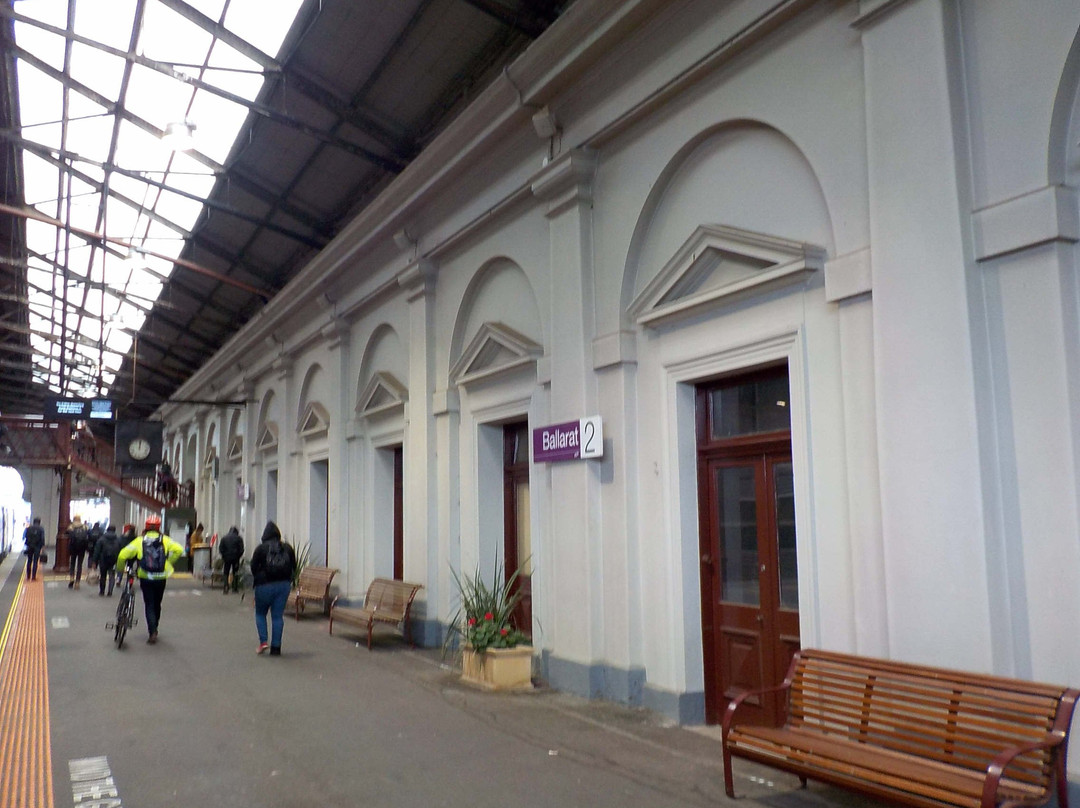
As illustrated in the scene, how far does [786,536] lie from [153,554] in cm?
820

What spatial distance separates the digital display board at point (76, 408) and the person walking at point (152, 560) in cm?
1101

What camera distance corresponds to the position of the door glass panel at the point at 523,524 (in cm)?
1019

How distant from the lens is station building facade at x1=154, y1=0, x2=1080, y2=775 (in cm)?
479

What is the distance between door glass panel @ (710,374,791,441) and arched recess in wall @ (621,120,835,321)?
1.09 m

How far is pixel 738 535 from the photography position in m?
7.10

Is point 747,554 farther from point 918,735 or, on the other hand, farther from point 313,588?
point 313,588

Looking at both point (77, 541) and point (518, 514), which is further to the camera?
point (77, 541)

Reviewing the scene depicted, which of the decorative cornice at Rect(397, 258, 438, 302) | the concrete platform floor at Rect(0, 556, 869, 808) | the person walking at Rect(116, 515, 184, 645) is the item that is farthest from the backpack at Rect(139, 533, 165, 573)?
the decorative cornice at Rect(397, 258, 438, 302)

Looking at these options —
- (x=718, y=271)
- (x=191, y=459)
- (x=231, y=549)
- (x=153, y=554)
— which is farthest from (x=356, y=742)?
(x=191, y=459)

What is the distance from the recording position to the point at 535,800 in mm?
5305

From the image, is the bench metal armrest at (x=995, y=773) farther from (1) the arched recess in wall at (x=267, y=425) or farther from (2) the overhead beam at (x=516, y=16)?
(1) the arched recess in wall at (x=267, y=425)

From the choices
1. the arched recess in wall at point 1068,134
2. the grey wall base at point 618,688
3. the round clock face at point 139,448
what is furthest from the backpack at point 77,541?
the arched recess in wall at point 1068,134

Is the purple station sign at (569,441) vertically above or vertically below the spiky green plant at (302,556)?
above

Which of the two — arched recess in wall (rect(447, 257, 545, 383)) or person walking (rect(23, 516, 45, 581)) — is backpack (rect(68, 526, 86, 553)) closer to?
person walking (rect(23, 516, 45, 581))
